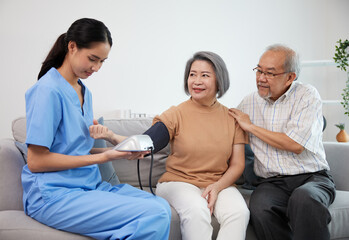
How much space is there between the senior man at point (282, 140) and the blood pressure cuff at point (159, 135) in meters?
0.38

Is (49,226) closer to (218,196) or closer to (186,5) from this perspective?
(218,196)

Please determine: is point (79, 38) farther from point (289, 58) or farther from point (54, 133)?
point (289, 58)

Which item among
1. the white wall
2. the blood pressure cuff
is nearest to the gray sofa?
the blood pressure cuff

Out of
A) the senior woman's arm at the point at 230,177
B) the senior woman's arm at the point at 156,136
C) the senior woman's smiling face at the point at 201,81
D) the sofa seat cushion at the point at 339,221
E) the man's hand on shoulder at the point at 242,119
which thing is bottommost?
the sofa seat cushion at the point at 339,221

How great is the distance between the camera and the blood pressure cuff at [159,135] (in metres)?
1.64

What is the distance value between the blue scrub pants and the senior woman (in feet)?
0.94

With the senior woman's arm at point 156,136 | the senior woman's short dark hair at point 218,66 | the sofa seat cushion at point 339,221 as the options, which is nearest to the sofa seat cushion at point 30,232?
the senior woman's arm at point 156,136

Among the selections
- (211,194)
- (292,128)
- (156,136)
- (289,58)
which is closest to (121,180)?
(156,136)

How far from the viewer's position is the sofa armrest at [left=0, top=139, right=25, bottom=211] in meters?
1.47

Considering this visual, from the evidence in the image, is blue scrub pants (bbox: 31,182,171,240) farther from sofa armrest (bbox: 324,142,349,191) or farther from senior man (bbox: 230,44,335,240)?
sofa armrest (bbox: 324,142,349,191)

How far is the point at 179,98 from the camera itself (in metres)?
3.65

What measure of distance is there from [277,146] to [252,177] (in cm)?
36

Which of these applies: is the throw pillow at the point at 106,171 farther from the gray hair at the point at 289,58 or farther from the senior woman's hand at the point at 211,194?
the gray hair at the point at 289,58

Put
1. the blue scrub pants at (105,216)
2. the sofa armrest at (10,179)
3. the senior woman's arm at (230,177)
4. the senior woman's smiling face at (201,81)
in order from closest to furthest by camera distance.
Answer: the blue scrub pants at (105,216) → the sofa armrest at (10,179) → the senior woman's arm at (230,177) → the senior woman's smiling face at (201,81)
